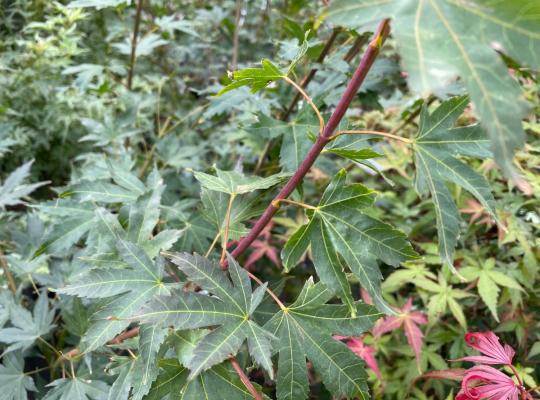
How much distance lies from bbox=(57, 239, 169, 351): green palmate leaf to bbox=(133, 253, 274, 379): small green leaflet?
10 centimetres

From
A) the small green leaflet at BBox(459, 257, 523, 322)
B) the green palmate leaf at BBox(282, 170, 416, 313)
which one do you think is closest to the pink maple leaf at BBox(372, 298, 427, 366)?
the small green leaflet at BBox(459, 257, 523, 322)

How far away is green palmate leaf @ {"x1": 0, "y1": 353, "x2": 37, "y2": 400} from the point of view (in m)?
0.98

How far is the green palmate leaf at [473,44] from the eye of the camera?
1.40ft

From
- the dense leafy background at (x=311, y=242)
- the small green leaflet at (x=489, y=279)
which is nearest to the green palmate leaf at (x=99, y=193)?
the dense leafy background at (x=311, y=242)

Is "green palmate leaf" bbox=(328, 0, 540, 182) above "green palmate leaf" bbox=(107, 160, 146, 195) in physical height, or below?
above

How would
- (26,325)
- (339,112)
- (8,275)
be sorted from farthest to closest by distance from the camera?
(8,275) < (26,325) < (339,112)

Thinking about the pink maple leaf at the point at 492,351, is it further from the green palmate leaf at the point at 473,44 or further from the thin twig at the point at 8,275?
the thin twig at the point at 8,275

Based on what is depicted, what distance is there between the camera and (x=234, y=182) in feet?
2.96

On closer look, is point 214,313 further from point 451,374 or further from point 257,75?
point 451,374

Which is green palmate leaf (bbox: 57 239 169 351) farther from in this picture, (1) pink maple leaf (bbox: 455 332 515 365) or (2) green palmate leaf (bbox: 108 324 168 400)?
(1) pink maple leaf (bbox: 455 332 515 365)

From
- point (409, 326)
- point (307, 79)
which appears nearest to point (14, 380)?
point (409, 326)

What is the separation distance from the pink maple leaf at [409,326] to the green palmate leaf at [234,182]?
479 mm

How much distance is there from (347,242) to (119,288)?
1.30 feet

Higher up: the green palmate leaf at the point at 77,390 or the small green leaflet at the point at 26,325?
the small green leaflet at the point at 26,325
